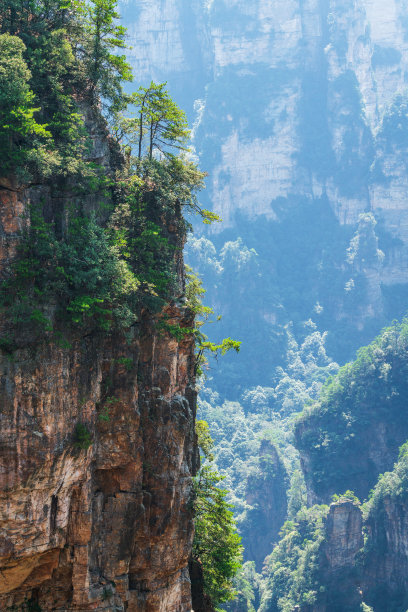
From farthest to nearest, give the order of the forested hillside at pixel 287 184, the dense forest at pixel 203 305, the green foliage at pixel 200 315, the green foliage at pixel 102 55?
1. the forested hillside at pixel 287 184
2. the green foliage at pixel 200 315
3. the green foliage at pixel 102 55
4. the dense forest at pixel 203 305

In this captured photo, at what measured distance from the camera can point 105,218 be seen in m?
22.6

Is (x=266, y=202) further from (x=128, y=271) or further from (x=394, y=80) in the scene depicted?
(x=128, y=271)

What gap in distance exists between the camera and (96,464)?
69.8ft

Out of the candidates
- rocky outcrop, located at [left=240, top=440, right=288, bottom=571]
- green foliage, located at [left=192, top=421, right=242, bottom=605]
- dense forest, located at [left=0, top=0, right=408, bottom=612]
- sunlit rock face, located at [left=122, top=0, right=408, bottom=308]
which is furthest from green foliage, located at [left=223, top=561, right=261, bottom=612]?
sunlit rock face, located at [left=122, top=0, right=408, bottom=308]

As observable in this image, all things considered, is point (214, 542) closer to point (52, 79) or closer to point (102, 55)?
point (52, 79)

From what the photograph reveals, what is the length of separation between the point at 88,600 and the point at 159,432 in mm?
4753

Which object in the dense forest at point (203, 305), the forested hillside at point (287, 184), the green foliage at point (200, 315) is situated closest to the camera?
the dense forest at point (203, 305)

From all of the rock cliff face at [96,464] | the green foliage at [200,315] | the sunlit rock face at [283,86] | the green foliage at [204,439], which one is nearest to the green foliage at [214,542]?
the green foliage at [204,439]

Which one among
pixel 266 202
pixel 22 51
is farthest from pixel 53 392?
pixel 266 202

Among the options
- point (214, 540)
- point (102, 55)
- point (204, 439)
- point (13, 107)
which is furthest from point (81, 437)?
point (204, 439)

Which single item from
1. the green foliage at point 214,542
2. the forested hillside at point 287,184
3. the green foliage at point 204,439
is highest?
the forested hillside at point 287,184

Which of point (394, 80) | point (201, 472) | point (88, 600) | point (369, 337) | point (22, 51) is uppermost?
point (394, 80)

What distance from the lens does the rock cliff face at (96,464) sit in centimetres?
1870

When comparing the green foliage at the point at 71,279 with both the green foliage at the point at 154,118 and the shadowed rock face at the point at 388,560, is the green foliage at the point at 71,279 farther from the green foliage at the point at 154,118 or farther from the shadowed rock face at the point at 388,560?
the shadowed rock face at the point at 388,560
